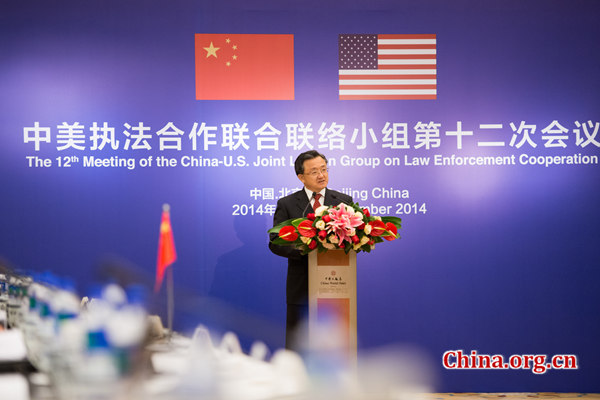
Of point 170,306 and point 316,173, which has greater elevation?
point 316,173

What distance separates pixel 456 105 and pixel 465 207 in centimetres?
77

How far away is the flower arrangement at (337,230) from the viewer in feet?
7.22

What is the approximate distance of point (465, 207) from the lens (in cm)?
409

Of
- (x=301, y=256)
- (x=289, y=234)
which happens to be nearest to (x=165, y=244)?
(x=301, y=256)

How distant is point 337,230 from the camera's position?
2205 mm

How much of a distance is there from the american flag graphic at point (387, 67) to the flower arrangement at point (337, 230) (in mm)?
1948

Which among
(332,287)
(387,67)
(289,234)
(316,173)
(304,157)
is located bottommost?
(332,287)

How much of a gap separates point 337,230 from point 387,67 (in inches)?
87.8

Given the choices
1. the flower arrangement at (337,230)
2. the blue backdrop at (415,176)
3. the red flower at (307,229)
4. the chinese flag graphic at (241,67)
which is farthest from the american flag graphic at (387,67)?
the red flower at (307,229)

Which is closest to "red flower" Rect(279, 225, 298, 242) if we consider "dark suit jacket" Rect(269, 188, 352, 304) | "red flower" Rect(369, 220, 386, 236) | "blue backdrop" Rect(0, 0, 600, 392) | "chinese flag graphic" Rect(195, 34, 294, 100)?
"red flower" Rect(369, 220, 386, 236)

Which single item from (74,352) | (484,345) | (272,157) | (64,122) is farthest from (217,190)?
(74,352)

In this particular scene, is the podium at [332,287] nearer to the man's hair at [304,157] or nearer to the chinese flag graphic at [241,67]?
the man's hair at [304,157]

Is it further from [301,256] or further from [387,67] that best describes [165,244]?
[387,67]

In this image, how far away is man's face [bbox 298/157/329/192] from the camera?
321cm
